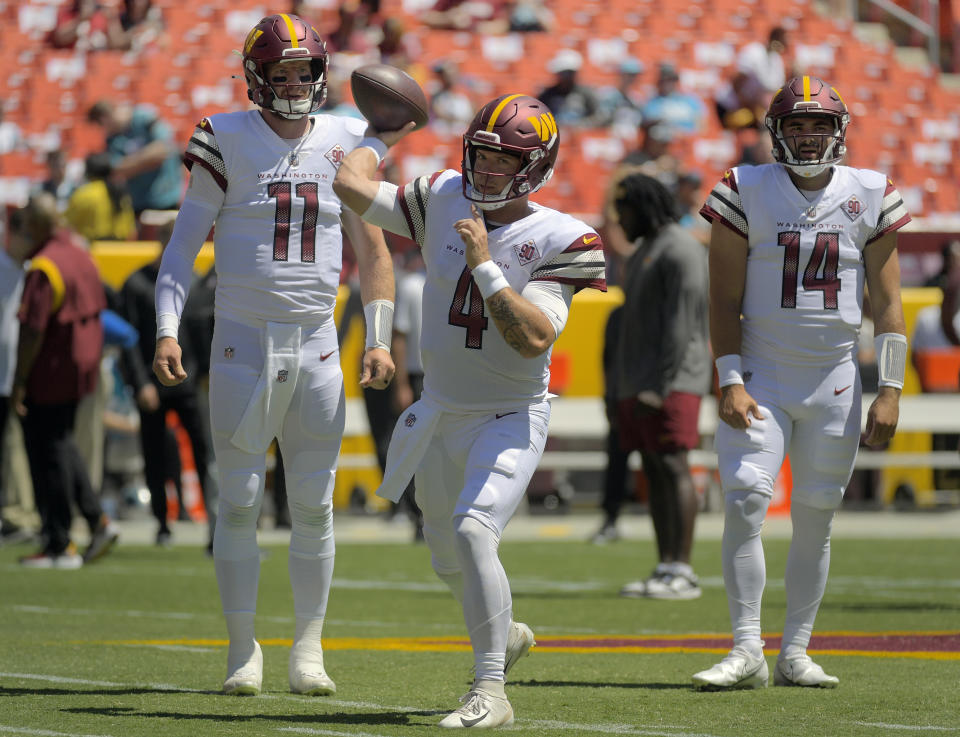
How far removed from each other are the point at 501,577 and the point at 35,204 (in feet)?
20.0

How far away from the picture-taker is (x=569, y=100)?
1952 cm

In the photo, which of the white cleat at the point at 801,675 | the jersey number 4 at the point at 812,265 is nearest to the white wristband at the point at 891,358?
the jersey number 4 at the point at 812,265

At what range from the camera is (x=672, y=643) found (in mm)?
6969

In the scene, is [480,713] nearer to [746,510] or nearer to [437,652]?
[746,510]

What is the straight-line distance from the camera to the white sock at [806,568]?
18.8 feet

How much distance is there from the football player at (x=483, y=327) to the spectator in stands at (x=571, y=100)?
1438 cm

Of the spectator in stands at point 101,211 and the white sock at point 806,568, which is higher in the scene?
the spectator in stands at point 101,211

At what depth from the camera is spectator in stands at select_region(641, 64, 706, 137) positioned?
64.1 feet

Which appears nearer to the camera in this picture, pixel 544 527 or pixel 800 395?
pixel 800 395

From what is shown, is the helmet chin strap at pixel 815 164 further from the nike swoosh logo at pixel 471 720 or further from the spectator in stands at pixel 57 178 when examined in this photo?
the spectator in stands at pixel 57 178

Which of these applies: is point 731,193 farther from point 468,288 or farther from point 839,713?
point 839,713

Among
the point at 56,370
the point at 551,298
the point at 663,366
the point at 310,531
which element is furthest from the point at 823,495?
the point at 56,370

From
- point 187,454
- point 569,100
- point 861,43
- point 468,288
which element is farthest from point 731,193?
point 861,43

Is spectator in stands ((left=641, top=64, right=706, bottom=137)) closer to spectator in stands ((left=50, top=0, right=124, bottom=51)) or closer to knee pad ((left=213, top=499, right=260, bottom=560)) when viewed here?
spectator in stands ((left=50, top=0, right=124, bottom=51))
